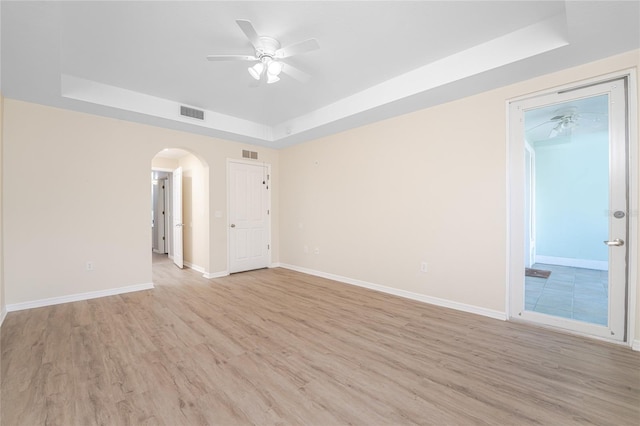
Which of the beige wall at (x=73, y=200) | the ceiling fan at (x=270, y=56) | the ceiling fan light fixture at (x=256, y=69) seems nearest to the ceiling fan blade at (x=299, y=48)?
the ceiling fan at (x=270, y=56)

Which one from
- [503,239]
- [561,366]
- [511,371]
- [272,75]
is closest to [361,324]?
[511,371]

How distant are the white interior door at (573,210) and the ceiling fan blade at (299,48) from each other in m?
2.38

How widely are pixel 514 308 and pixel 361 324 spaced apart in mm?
1758

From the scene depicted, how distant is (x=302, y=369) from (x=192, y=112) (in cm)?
416

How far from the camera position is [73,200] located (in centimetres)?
369

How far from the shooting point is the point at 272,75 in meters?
2.76

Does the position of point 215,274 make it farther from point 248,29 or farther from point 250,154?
point 248,29

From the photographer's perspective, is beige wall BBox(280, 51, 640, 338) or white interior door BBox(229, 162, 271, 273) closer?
beige wall BBox(280, 51, 640, 338)

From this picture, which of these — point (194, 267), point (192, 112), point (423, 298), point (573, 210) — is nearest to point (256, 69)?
point (192, 112)

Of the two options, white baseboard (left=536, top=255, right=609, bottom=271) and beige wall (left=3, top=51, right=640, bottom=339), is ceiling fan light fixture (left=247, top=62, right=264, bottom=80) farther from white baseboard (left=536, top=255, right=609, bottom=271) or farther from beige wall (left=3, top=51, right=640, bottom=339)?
white baseboard (left=536, top=255, right=609, bottom=271)

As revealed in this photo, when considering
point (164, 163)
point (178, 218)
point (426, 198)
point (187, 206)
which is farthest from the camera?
point (164, 163)

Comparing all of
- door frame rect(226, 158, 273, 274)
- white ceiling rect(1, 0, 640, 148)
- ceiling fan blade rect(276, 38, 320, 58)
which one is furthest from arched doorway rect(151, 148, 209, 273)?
ceiling fan blade rect(276, 38, 320, 58)

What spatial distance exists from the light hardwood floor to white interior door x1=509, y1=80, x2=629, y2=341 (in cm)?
33

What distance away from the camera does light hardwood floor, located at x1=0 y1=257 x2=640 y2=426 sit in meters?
1.64
